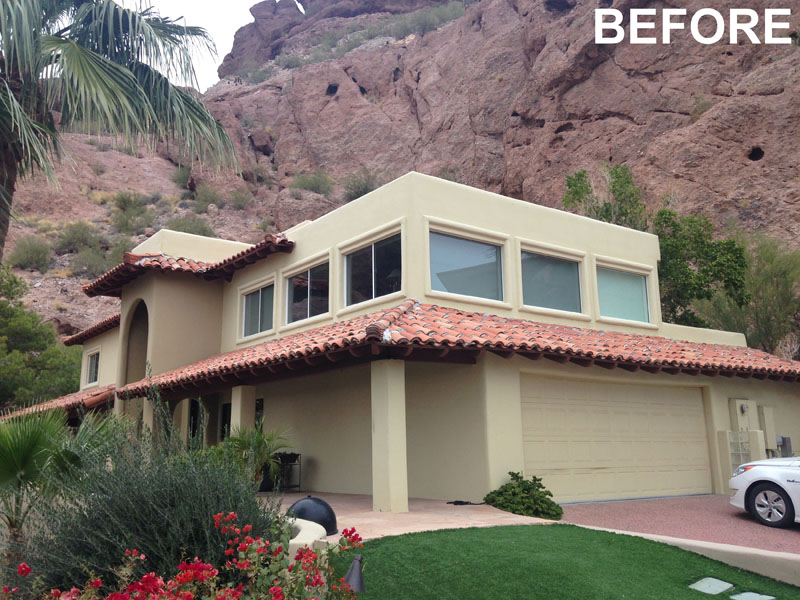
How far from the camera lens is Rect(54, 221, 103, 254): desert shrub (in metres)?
43.6

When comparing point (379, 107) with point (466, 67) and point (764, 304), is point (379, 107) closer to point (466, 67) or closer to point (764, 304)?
point (466, 67)

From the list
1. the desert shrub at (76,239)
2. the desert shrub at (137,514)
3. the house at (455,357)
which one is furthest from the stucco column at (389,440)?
the desert shrub at (76,239)

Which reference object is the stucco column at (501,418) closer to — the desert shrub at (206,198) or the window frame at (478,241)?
the window frame at (478,241)

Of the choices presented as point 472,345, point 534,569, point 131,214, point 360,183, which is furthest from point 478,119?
point 534,569

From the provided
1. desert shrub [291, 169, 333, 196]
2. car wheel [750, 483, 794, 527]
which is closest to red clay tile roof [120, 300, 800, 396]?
car wheel [750, 483, 794, 527]

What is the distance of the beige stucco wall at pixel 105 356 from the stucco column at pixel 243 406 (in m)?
8.65

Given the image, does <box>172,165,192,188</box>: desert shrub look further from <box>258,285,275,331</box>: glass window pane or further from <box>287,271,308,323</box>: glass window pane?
<box>287,271,308,323</box>: glass window pane

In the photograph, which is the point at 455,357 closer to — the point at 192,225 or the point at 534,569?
the point at 534,569

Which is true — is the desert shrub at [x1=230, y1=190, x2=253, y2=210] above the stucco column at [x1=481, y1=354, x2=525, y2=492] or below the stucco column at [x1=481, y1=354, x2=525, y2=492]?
above

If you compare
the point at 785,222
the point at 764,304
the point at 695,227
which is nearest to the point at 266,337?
the point at 695,227

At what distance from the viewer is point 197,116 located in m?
13.0

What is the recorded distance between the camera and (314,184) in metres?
50.1

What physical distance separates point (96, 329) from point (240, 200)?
28295 mm

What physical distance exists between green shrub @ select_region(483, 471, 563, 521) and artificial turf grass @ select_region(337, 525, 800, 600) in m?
2.11
